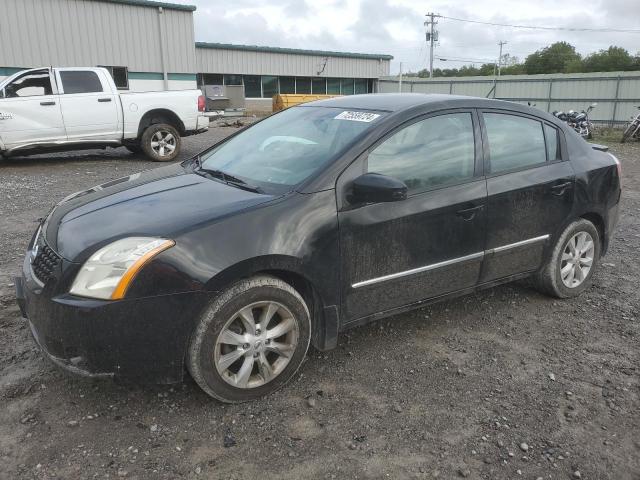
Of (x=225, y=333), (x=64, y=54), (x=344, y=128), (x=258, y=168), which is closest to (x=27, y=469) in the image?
(x=225, y=333)

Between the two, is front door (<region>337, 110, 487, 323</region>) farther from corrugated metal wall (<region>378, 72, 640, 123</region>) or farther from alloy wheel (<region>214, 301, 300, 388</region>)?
corrugated metal wall (<region>378, 72, 640, 123</region>)

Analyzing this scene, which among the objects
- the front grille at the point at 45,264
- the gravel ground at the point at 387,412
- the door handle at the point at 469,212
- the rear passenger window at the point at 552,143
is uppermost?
the rear passenger window at the point at 552,143

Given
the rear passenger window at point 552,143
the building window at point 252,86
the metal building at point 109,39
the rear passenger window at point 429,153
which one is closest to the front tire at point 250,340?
the rear passenger window at point 429,153

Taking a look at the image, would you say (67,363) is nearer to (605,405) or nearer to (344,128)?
(344,128)

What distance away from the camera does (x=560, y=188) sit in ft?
13.0

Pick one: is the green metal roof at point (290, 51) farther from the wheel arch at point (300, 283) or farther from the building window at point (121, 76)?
the wheel arch at point (300, 283)

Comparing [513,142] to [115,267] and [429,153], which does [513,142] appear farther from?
[115,267]

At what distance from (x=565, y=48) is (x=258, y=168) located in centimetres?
8712

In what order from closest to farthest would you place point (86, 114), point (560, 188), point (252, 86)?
point (560, 188)
point (86, 114)
point (252, 86)

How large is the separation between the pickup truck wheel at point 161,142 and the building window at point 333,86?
26118 mm

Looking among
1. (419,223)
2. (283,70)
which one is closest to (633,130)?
(419,223)

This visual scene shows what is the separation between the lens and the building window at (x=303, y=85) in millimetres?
35000

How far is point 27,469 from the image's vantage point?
239 cm

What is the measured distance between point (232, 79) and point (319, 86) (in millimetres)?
6450
